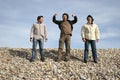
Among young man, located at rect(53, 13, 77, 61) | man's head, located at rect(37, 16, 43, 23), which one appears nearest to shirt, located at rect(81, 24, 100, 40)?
young man, located at rect(53, 13, 77, 61)

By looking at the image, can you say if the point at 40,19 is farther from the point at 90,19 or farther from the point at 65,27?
the point at 90,19

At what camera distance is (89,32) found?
1881 centimetres

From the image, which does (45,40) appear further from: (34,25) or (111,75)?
(111,75)

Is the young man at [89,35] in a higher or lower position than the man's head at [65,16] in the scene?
lower

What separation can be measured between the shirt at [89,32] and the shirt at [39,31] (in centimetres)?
212

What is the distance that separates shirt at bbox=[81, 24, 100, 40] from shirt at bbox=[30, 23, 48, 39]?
2.12m

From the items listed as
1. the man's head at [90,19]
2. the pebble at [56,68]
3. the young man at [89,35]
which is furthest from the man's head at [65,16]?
the pebble at [56,68]

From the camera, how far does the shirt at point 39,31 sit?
61.5ft

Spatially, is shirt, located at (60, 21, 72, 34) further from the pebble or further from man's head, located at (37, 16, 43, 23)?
the pebble

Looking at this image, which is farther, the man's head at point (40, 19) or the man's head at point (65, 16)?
the man's head at point (65, 16)

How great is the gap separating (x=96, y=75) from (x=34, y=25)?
474 cm

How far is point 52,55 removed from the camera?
20969 millimetres

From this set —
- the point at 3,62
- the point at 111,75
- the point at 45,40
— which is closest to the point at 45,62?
the point at 45,40

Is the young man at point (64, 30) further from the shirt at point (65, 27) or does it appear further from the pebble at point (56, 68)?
the pebble at point (56, 68)
